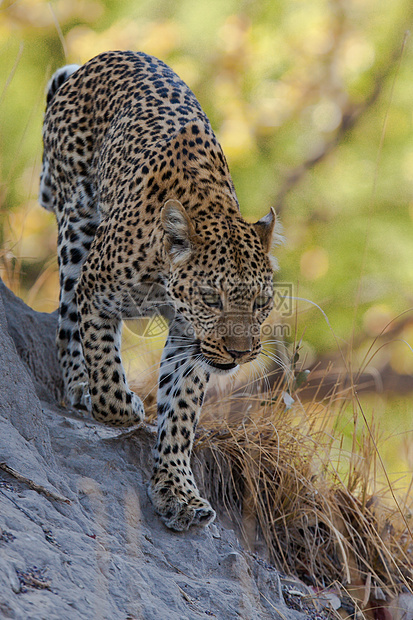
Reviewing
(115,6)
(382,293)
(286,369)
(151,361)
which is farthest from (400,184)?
(286,369)

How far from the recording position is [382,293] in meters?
10.4

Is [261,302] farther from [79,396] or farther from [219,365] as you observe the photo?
[79,396]

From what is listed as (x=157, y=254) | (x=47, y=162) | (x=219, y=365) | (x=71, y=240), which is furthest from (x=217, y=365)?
(x=47, y=162)

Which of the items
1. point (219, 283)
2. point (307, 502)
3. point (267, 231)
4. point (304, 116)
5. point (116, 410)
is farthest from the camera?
point (304, 116)

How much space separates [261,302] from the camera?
4168 mm

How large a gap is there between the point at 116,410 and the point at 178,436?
50 cm

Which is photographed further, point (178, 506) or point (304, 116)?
point (304, 116)

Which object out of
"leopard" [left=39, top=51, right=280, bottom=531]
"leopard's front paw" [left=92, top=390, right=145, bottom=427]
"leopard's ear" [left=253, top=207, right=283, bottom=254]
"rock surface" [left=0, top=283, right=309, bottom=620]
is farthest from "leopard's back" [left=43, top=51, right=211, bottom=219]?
"rock surface" [left=0, top=283, right=309, bottom=620]

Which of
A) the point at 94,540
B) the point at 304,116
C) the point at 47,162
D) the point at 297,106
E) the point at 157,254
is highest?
the point at 297,106

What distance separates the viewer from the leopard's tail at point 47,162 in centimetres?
616

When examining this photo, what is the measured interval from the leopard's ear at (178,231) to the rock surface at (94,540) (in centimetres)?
104

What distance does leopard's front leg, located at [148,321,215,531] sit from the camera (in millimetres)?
3945

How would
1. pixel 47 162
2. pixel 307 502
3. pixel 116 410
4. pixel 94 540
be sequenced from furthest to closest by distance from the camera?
pixel 47 162
pixel 307 502
pixel 116 410
pixel 94 540

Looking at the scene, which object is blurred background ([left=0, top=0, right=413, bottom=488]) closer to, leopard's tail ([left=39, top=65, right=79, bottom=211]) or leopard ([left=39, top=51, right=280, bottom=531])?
leopard's tail ([left=39, top=65, right=79, bottom=211])
